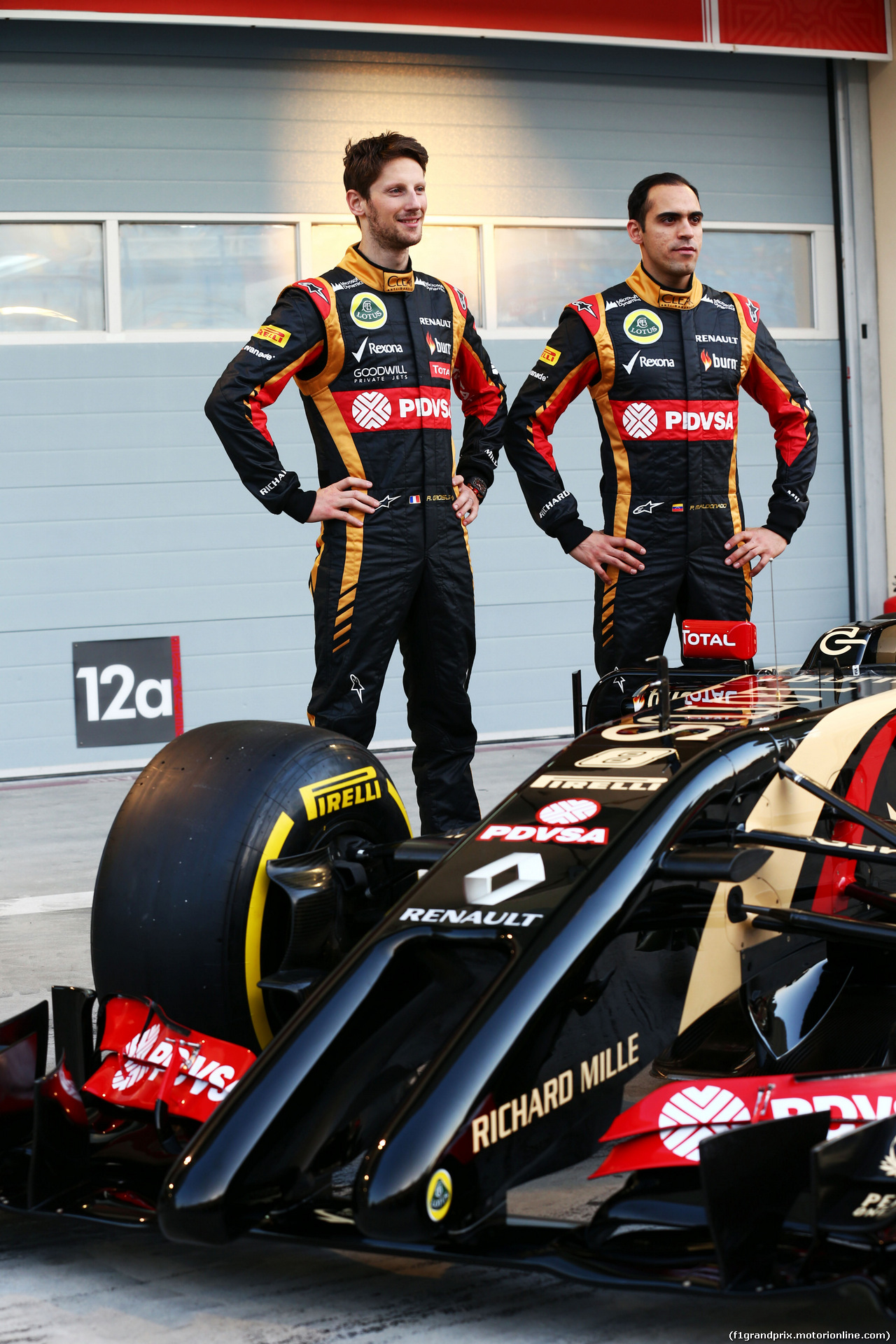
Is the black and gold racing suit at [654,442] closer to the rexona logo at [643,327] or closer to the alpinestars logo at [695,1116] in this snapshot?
the rexona logo at [643,327]

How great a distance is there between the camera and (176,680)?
761cm

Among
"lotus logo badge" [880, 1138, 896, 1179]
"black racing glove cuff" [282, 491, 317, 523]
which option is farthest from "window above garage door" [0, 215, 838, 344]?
"lotus logo badge" [880, 1138, 896, 1179]

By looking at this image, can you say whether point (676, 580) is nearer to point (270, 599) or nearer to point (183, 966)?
point (183, 966)

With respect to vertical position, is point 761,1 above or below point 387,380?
above

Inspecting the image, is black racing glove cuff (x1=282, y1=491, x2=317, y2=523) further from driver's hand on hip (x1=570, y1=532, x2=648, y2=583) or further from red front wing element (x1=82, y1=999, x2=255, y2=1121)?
red front wing element (x1=82, y1=999, x2=255, y2=1121)

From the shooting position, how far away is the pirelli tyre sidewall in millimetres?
2461

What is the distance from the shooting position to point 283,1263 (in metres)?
2.06

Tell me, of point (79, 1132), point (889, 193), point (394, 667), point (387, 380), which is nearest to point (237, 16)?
point (394, 667)

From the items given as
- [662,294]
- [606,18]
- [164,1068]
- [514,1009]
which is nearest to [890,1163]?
[514,1009]

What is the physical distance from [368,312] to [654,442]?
82 cm

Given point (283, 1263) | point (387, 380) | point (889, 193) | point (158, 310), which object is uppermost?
point (889, 193)

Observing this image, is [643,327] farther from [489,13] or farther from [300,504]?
[489,13]

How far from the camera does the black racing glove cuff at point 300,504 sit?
3.71 metres

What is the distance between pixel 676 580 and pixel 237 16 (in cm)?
475
